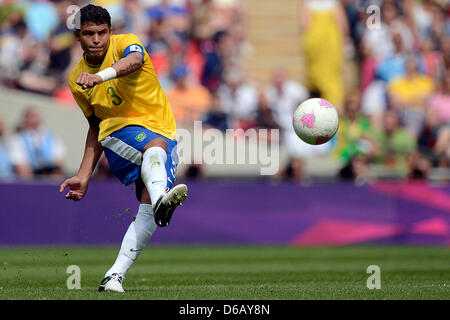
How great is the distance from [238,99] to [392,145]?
3.47m

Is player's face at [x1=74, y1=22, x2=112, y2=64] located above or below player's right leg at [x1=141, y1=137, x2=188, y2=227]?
above

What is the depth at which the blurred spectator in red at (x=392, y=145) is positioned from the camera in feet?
58.4

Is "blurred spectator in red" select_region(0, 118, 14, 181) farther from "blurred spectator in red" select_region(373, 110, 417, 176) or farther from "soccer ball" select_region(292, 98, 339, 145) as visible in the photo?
"soccer ball" select_region(292, 98, 339, 145)

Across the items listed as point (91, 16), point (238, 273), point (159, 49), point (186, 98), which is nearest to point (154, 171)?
point (91, 16)

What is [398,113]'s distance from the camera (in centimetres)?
1880

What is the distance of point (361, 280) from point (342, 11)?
1260 cm

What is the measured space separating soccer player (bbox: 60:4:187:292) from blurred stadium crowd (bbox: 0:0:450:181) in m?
8.99

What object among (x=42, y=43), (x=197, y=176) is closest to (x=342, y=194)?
(x=197, y=176)

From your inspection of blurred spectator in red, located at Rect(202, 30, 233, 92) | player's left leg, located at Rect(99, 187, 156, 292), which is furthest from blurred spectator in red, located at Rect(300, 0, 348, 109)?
player's left leg, located at Rect(99, 187, 156, 292)

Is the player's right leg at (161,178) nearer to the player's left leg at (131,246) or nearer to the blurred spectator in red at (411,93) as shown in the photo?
the player's left leg at (131,246)

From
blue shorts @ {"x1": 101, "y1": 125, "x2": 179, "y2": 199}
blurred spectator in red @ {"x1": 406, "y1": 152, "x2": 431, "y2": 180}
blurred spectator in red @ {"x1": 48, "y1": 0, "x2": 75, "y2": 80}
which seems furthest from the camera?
blurred spectator in red @ {"x1": 48, "y1": 0, "x2": 75, "y2": 80}

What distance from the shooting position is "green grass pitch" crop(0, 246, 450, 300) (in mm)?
7702

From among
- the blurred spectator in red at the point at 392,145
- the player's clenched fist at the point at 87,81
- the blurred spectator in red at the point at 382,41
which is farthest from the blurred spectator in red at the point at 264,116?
the player's clenched fist at the point at 87,81
